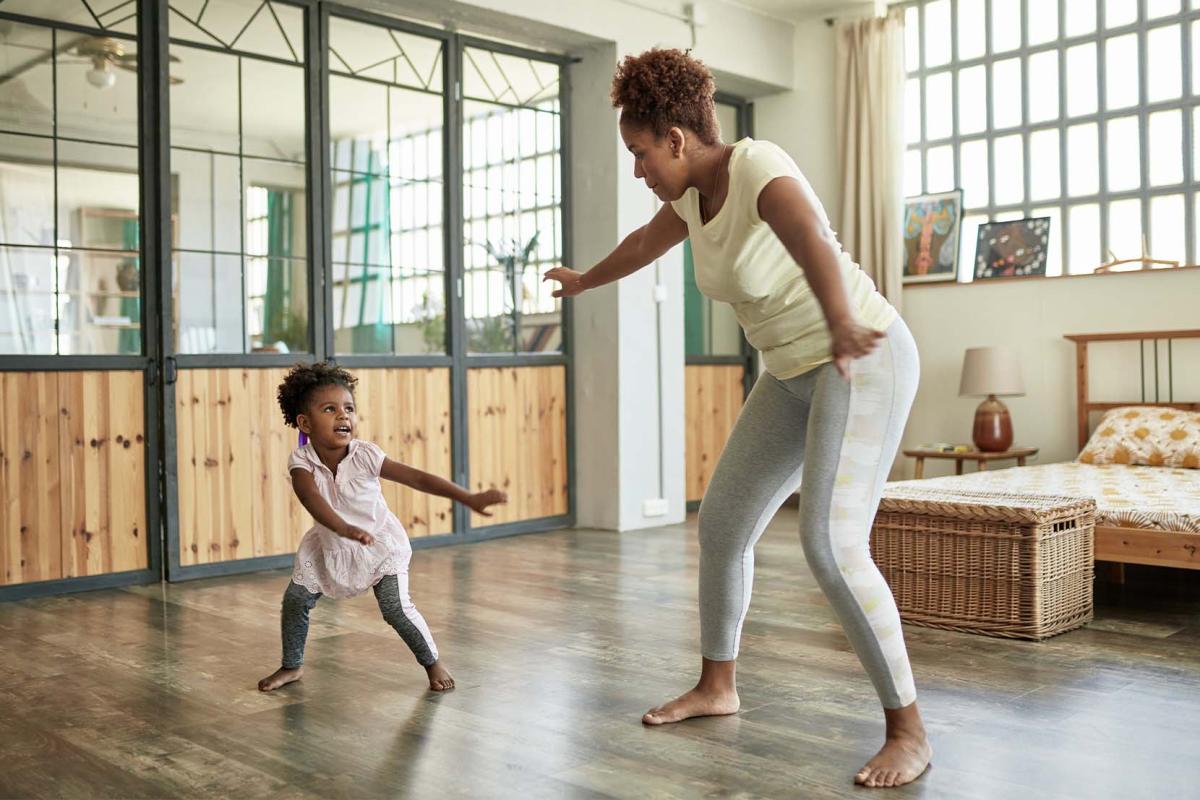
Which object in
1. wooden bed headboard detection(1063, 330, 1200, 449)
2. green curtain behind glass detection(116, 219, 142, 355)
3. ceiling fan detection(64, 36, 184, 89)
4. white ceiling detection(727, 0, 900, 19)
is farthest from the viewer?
white ceiling detection(727, 0, 900, 19)

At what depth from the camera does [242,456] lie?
504 centimetres

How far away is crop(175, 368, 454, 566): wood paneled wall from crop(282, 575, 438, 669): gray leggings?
199 cm

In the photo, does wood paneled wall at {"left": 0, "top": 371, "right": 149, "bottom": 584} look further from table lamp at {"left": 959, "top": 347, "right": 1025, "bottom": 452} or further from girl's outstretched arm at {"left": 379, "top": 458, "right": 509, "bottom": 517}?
table lamp at {"left": 959, "top": 347, "right": 1025, "bottom": 452}

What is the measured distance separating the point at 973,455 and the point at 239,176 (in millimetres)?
3825

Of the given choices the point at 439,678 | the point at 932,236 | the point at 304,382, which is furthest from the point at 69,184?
the point at 932,236

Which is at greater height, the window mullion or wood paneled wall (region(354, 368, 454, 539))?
the window mullion

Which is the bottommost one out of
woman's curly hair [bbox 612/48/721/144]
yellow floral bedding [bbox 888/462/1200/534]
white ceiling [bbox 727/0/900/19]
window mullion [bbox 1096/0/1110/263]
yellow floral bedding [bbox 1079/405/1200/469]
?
yellow floral bedding [bbox 888/462/1200/534]

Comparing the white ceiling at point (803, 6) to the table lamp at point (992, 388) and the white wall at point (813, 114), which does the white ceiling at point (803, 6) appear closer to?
the white wall at point (813, 114)

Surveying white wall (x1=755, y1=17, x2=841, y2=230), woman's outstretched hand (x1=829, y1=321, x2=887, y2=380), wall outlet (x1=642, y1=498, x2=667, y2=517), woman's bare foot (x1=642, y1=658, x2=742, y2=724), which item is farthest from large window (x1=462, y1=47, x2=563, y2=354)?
woman's outstretched hand (x1=829, y1=321, x2=887, y2=380)

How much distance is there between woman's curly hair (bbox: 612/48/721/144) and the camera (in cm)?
218

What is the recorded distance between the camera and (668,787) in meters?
2.17

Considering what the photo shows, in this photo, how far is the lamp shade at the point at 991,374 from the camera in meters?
6.05

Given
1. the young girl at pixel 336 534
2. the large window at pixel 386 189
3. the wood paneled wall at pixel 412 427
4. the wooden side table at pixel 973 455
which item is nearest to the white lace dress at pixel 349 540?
the young girl at pixel 336 534

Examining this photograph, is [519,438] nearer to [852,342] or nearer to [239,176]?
[239,176]
